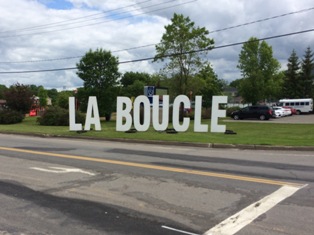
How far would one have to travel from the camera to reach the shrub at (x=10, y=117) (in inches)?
1607

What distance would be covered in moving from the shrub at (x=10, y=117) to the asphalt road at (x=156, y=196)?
3083 cm

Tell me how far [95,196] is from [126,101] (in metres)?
15.8

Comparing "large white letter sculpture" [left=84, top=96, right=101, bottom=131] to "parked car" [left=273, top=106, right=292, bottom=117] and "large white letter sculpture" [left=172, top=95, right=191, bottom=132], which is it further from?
"parked car" [left=273, top=106, right=292, bottom=117]

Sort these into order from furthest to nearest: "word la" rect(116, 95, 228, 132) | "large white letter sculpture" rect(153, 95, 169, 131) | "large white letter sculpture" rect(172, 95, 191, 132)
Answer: "large white letter sculpture" rect(153, 95, 169, 131), "large white letter sculpture" rect(172, 95, 191, 132), "word la" rect(116, 95, 228, 132)

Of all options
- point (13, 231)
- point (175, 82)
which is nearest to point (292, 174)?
point (13, 231)

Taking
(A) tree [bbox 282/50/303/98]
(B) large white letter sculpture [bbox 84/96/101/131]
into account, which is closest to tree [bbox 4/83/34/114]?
(B) large white letter sculpture [bbox 84/96/101/131]

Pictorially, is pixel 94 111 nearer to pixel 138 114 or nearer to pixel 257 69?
pixel 138 114

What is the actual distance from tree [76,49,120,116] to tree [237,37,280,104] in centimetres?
2447

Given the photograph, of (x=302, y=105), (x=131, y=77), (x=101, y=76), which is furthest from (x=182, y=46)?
(x=131, y=77)

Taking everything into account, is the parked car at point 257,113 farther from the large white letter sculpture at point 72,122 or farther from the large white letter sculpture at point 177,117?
the large white letter sculpture at point 72,122

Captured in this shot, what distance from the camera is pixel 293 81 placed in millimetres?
77562

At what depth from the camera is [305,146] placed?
50.4ft

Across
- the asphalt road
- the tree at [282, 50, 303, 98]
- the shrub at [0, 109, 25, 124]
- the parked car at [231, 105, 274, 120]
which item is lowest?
the asphalt road

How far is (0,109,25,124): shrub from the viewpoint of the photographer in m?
40.8
